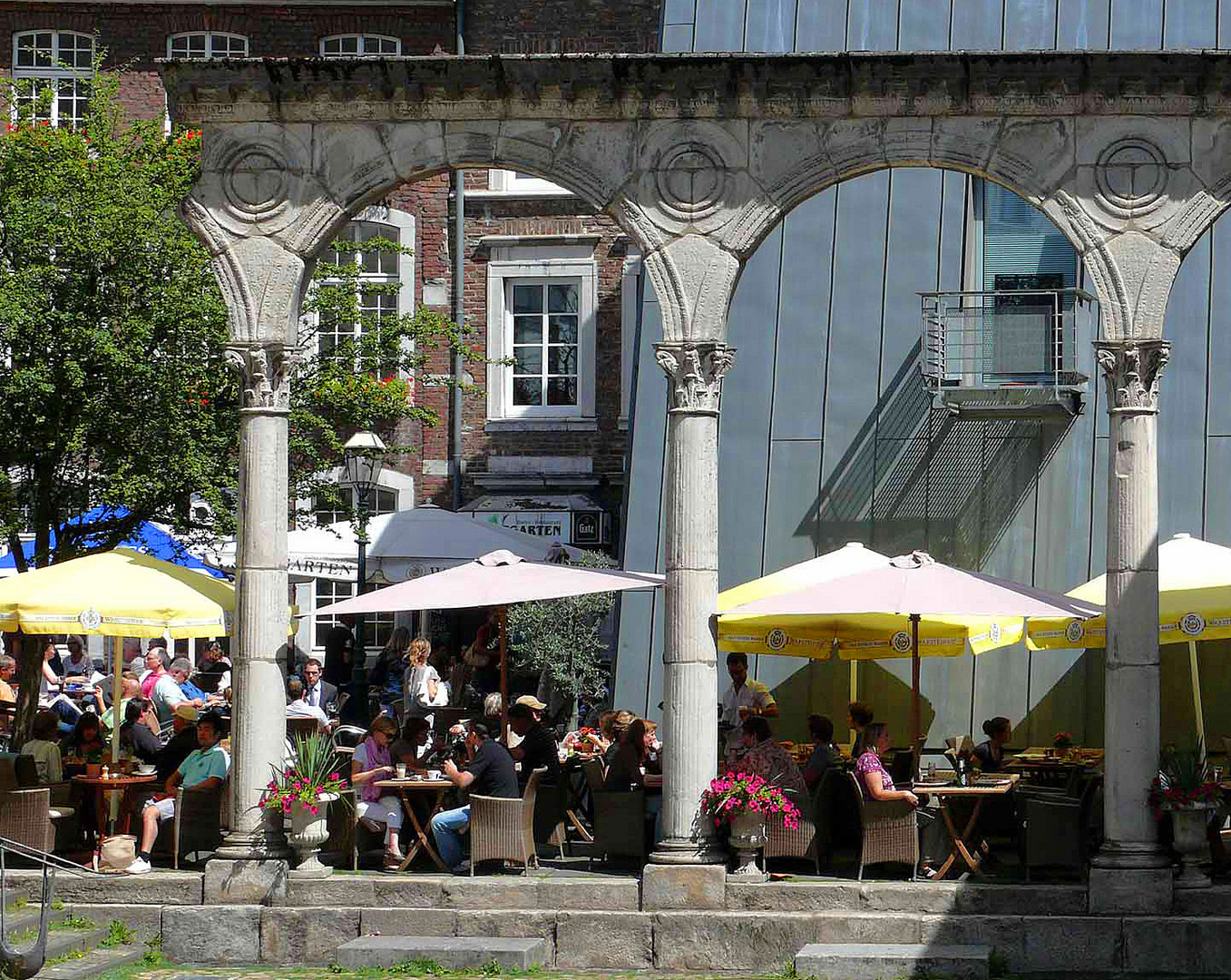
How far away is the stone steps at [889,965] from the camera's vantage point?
12484 millimetres

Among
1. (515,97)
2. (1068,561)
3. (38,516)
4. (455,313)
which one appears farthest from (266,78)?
(455,313)

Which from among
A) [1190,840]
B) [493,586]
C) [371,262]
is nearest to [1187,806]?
[1190,840]

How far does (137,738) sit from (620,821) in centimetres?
465

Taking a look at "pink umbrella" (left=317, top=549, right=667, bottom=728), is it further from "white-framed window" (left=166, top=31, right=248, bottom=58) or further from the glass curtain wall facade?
"white-framed window" (left=166, top=31, right=248, bottom=58)

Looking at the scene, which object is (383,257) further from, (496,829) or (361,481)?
(496,829)

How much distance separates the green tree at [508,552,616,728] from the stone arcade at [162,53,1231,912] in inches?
417

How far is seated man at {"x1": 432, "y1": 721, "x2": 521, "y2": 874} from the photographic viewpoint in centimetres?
1429

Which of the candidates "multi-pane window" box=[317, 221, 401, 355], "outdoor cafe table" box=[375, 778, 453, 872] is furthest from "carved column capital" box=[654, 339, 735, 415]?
"multi-pane window" box=[317, 221, 401, 355]

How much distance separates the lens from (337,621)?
30531 mm

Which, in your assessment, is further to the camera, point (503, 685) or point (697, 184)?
point (503, 685)

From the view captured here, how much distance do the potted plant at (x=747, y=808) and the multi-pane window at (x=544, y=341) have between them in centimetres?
A: 1661

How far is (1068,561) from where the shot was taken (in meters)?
20.2

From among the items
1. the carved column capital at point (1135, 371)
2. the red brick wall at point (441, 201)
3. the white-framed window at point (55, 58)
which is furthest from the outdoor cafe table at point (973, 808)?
the white-framed window at point (55, 58)

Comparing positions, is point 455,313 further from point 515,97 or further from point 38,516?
point 515,97
